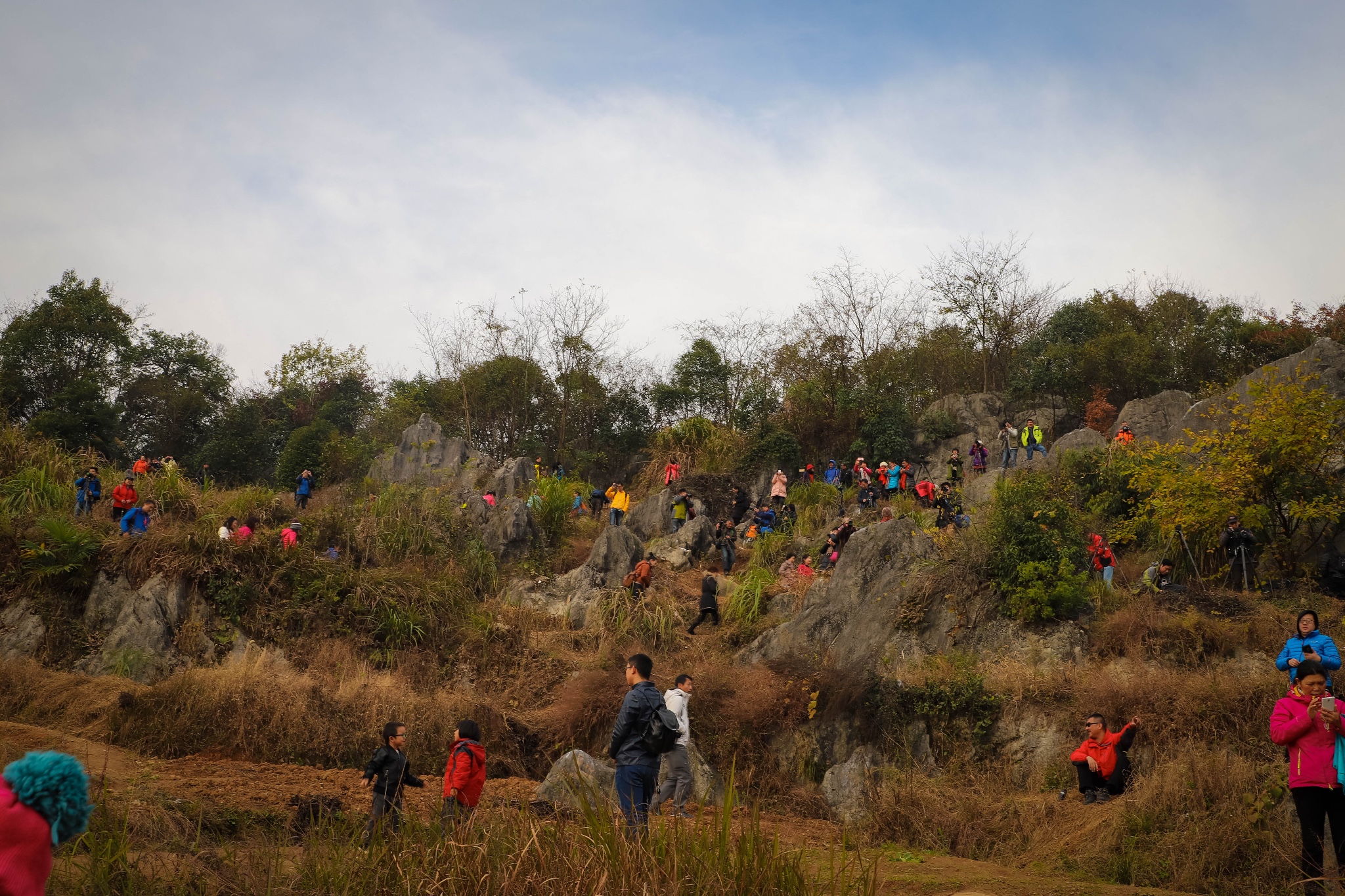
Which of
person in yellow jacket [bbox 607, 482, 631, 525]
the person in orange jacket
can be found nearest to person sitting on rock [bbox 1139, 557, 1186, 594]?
person in yellow jacket [bbox 607, 482, 631, 525]

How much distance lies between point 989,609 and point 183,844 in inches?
447

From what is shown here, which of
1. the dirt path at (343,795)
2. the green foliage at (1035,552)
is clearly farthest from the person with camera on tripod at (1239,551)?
the dirt path at (343,795)

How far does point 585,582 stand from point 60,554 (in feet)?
33.8

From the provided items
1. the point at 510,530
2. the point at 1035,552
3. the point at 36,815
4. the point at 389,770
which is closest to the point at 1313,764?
the point at 389,770

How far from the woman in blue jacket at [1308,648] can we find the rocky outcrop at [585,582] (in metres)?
13.2

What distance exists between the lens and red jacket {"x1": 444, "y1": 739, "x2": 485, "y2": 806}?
679cm

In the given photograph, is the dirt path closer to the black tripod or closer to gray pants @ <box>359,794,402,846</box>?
gray pants @ <box>359,794,402,846</box>

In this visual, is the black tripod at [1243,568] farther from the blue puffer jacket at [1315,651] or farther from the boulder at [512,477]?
the boulder at [512,477]

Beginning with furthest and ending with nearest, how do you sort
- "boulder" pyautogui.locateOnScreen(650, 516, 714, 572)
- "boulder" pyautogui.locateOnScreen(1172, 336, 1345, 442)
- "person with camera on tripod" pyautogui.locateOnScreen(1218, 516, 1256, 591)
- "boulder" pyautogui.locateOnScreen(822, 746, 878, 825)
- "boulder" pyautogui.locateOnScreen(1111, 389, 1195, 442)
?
"boulder" pyautogui.locateOnScreen(1111, 389, 1195, 442) → "boulder" pyautogui.locateOnScreen(650, 516, 714, 572) → "boulder" pyautogui.locateOnScreen(1172, 336, 1345, 442) → "person with camera on tripod" pyautogui.locateOnScreen(1218, 516, 1256, 591) → "boulder" pyautogui.locateOnScreen(822, 746, 878, 825)

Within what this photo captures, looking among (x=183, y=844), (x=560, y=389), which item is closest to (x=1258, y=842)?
(x=183, y=844)

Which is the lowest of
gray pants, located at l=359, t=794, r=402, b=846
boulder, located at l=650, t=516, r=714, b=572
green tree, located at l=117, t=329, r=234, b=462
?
gray pants, located at l=359, t=794, r=402, b=846

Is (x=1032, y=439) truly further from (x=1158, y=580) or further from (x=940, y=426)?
(x=1158, y=580)

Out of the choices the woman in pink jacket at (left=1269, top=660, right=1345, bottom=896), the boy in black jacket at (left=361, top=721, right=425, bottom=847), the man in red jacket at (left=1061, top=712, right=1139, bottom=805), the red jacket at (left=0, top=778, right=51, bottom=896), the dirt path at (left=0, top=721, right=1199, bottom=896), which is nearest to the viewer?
the red jacket at (left=0, top=778, right=51, bottom=896)

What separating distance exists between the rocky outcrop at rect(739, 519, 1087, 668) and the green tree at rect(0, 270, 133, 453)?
2539 centimetres
